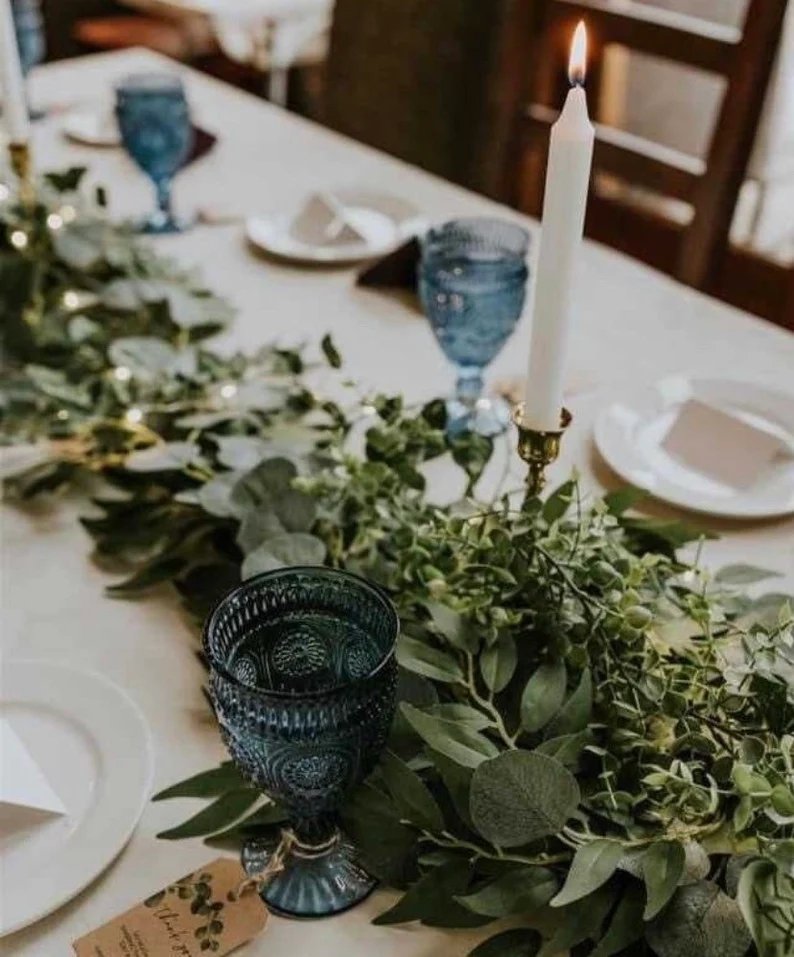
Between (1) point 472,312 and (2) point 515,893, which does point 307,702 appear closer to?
(2) point 515,893

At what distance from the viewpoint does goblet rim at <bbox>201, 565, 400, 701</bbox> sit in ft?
1.80

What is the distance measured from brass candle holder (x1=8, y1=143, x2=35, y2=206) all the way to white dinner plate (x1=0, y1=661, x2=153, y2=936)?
0.62m

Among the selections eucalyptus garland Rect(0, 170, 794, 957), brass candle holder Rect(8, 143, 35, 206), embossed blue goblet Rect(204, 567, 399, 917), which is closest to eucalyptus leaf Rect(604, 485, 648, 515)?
eucalyptus garland Rect(0, 170, 794, 957)

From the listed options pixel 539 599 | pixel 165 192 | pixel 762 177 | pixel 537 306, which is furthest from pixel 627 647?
pixel 762 177

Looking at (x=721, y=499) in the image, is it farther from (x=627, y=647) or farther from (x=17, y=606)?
(x=17, y=606)

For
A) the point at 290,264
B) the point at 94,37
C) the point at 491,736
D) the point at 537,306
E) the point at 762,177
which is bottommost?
the point at 94,37

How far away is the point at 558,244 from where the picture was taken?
603mm

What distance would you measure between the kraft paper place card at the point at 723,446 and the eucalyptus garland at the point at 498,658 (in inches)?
3.6

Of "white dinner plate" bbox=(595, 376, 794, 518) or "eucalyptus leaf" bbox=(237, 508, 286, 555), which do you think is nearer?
"eucalyptus leaf" bbox=(237, 508, 286, 555)

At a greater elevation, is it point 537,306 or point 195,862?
point 537,306

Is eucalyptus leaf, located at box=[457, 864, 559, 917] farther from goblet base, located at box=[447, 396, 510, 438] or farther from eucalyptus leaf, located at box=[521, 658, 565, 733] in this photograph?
goblet base, located at box=[447, 396, 510, 438]

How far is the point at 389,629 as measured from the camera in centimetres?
62

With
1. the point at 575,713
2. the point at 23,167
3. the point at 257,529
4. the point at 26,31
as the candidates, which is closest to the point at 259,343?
the point at 23,167

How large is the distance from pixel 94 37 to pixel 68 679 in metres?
3.03
